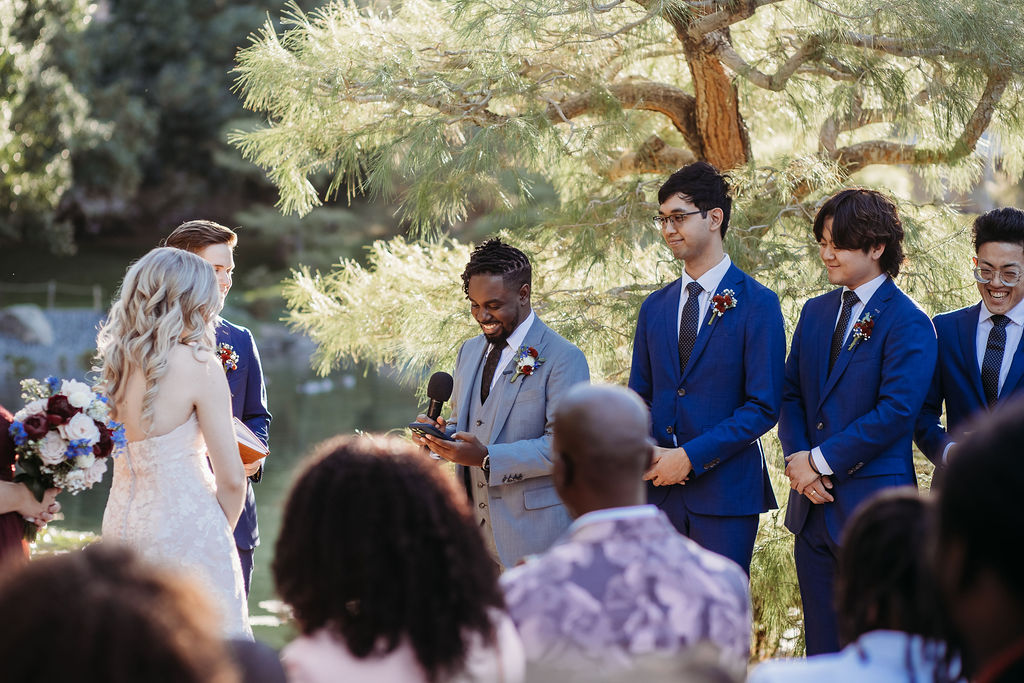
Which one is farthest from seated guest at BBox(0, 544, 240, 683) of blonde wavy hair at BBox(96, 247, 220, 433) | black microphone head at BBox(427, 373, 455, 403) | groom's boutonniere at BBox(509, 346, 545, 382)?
groom's boutonniere at BBox(509, 346, 545, 382)

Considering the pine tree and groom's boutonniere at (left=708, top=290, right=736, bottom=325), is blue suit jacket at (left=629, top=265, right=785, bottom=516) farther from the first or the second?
the pine tree

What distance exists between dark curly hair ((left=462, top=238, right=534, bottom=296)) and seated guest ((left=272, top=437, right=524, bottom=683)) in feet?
5.80

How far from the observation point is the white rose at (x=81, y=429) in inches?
111

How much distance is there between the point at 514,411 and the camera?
337cm

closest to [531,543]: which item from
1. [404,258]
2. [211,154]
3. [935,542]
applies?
[935,542]

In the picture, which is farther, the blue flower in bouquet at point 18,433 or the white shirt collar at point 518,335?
the white shirt collar at point 518,335

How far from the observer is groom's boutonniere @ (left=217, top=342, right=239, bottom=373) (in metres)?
3.72

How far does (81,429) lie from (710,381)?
199 centimetres

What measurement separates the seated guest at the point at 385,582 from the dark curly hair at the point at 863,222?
209 centimetres

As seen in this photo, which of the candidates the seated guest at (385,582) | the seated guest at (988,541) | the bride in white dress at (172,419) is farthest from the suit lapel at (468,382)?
the seated guest at (988,541)

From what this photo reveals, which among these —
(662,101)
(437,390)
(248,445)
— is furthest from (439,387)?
(662,101)

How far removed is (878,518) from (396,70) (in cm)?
350

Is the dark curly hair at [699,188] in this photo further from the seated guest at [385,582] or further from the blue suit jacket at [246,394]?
the seated guest at [385,582]

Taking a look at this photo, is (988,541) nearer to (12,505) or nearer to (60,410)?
(60,410)
